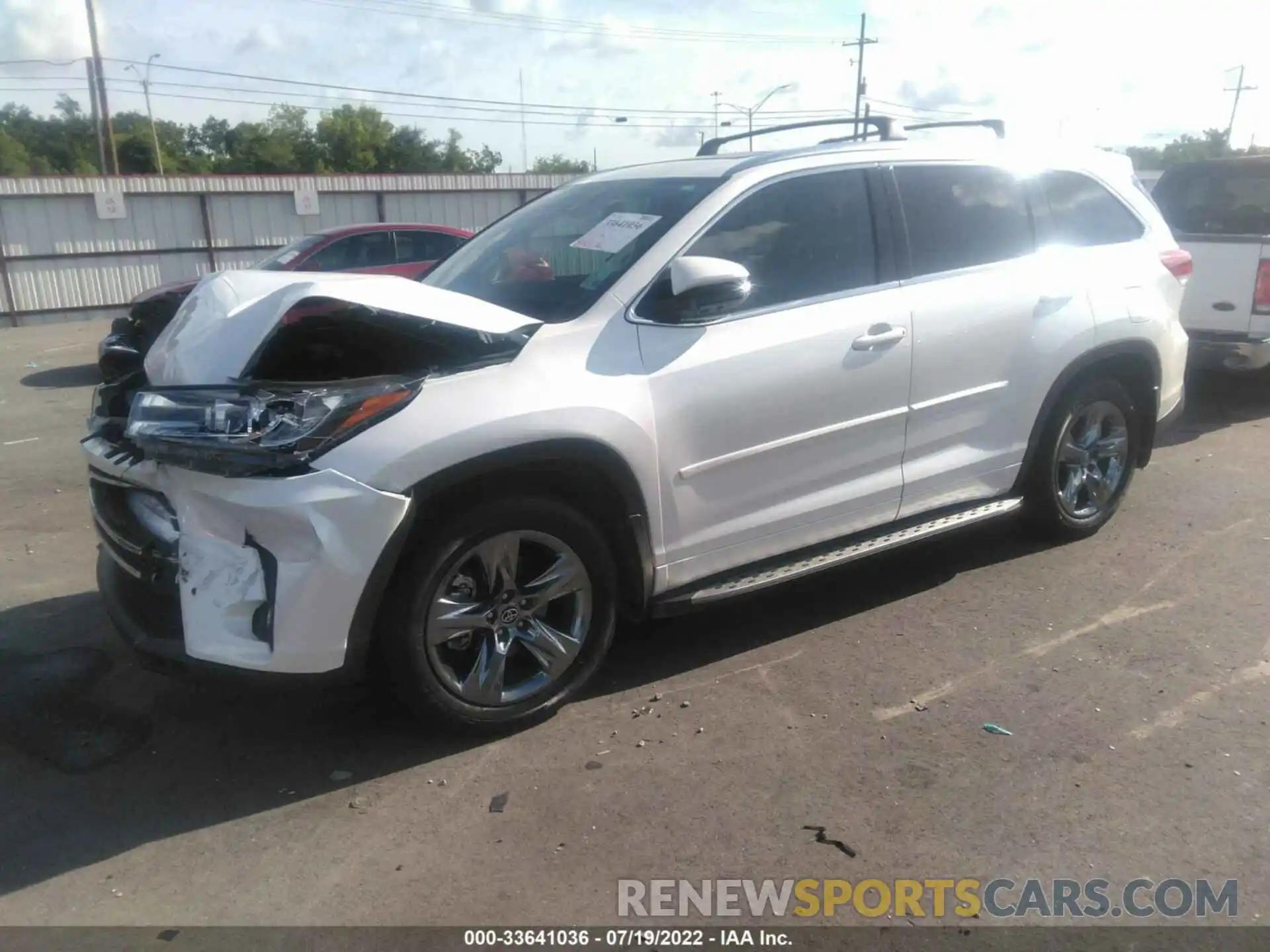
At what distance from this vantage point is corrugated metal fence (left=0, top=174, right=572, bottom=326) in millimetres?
19062

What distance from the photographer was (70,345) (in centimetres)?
1559

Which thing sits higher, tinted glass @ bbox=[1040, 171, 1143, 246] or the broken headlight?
tinted glass @ bbox=[1040, 171, 1143, 246]

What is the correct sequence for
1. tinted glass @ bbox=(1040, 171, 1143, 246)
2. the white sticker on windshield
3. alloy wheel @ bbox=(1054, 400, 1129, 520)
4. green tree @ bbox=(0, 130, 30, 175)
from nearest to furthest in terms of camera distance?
1. the white sticker on windshield
2. tinted glass @ bbox=(1040, 171, 1143, 246)
3. alloy wheel @ bbox=(1054, 400, 1129, 520)
4. green tree @ bbox=(0, 130, 30, 175)

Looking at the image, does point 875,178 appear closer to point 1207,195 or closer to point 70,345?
point 1207,195

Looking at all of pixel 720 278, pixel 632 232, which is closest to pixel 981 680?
pixel 720 278

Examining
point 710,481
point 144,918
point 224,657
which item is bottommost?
point 144,918

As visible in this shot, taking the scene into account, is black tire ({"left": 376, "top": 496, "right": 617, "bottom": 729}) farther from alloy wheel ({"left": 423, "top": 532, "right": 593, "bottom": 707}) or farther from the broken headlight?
the broken headlight

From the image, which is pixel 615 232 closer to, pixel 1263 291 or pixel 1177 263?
pixel 1177 263

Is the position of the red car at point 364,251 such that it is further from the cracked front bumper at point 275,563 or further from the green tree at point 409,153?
the green tree at point 409,153

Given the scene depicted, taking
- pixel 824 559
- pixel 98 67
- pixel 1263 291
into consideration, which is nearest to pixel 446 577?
pixel 824 559

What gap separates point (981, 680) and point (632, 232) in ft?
7.14

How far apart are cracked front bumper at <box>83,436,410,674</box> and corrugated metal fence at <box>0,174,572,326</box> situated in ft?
49.2

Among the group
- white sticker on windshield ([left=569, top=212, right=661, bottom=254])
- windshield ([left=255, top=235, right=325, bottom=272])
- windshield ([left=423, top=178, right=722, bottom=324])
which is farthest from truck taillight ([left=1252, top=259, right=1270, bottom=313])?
windshield ([left=255, top=235, right=325, bottom=272])

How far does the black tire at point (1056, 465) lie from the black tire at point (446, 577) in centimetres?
249
